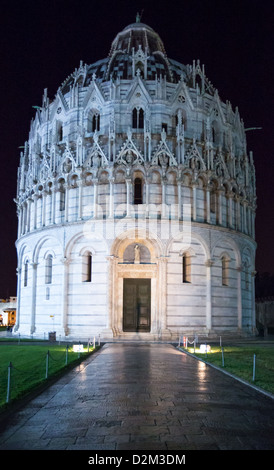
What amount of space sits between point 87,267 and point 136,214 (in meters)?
6.24

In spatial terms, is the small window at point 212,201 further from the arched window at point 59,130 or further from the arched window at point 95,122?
the arched window at point 59,130

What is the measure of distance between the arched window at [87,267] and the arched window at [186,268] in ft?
26.3

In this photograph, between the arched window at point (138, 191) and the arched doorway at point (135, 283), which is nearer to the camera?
the arched doorway at point (135, 283)

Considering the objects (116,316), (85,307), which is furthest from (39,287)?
(116,316)

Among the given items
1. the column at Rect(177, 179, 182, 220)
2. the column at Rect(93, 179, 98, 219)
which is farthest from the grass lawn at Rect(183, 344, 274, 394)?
the column at Rect(93, 179, 98, 219)

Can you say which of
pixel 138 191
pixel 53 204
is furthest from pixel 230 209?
pixel 53 204

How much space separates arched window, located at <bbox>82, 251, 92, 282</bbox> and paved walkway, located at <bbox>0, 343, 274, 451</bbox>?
2114 centimetres

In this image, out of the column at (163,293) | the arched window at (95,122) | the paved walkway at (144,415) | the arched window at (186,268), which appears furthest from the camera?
the arched window at (95,122)

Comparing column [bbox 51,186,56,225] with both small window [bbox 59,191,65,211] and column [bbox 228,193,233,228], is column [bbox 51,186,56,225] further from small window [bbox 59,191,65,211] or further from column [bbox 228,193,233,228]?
column [bbox 228,193,233,228]

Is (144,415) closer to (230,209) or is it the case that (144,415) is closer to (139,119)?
(230,209)

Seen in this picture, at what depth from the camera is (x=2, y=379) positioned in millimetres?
15648

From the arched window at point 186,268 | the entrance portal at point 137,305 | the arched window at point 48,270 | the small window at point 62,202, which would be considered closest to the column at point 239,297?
the arched window at point 186,268

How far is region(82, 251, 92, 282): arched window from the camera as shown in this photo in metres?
37.5

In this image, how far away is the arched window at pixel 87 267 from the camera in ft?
123
